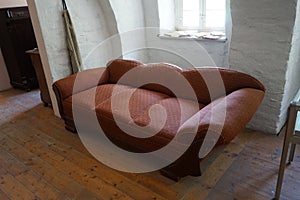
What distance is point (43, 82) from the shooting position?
→ 3.34m

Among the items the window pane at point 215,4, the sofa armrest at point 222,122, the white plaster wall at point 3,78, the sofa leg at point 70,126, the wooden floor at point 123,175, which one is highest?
the window pane at point 215,4

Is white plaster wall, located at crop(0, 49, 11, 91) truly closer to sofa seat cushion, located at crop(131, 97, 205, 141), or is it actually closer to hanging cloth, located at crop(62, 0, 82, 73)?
hanging cloth, located at crop(62, 0, 82, 73)

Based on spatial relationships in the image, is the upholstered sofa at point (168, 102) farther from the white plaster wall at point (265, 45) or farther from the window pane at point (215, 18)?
the window pane at point (215, 18)

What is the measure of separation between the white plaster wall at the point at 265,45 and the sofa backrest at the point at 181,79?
40 centimetres

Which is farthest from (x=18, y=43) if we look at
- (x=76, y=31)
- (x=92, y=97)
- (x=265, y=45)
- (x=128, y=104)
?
(x=265, y=45)

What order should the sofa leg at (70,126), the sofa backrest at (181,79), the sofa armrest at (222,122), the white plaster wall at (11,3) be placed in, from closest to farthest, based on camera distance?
the sofa armrest at (222,122), the sofa backrest at (181,79), the sofa leg at (70,126), the white plaster wall at (11,3)

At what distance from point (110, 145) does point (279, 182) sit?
1.52 metres

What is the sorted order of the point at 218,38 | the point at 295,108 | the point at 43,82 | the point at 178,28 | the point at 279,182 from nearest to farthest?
1. the point at 295,108
2. the point at 279,182
3. the point at 218,38
4. the point at 43,82
5. the point at 178,28

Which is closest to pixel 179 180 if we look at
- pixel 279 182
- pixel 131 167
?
pixel 131 167

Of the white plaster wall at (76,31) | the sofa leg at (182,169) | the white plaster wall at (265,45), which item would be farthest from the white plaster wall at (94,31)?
the sofa leg at (182,169)

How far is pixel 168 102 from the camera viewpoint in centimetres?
227

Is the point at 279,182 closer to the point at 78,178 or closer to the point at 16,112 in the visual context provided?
the point at 78,178

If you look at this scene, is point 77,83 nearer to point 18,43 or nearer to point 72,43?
point 72,43

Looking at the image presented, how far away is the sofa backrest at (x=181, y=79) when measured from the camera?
6.78 feet
